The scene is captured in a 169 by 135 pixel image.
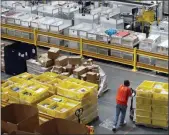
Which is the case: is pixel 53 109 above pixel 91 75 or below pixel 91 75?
below

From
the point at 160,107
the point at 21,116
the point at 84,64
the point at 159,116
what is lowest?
the point at 159,116

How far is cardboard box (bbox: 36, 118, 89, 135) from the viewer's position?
857 centimetres

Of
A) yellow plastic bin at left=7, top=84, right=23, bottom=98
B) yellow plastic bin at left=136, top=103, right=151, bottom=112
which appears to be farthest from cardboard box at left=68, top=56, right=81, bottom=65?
yellow plastic bin at left=136, top=103, right=151, bottom=112

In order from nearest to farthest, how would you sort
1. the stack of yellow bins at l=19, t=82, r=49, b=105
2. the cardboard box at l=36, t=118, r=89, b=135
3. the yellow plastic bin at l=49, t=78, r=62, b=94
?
the cardboard box at l=36, t=118, r=89, b=135 < the stack of yellow bins at l=19, t=82, r=49, b=105 < the yellow plastic bin at l=49, t=78, r=62, b=94

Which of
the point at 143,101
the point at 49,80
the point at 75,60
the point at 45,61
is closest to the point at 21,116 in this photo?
the point at 49,80

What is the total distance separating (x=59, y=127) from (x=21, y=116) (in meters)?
1.30

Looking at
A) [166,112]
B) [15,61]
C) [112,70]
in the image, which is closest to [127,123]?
[166,112]

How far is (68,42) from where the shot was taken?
625 inches

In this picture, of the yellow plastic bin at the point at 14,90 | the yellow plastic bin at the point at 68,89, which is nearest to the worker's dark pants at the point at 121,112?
the yellow plastic bin at the point at 68,89

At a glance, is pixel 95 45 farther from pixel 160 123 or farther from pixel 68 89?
pixel 160 123

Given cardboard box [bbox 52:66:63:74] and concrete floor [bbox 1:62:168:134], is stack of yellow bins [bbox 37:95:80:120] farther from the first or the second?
cardboard box [bbox 52:66:63:74]

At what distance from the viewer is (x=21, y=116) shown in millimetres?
9719

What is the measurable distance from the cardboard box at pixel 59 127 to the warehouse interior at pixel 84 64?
22 mm

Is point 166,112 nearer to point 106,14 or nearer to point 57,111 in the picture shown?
point 57,111
